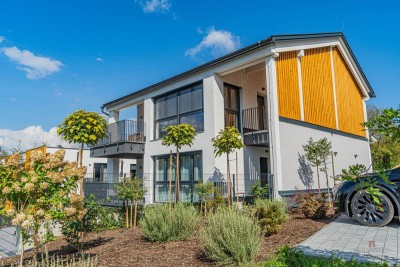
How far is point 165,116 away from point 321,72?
8.47 meters

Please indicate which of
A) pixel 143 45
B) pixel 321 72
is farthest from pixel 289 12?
pixel 143 45

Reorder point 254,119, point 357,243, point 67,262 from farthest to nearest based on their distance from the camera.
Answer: point 254,119 < point 357,243 < point 67,262

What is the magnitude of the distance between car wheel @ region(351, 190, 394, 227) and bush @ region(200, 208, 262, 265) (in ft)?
11.3

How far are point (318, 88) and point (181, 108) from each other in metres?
7.01

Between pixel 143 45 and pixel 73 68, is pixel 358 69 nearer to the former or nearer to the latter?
pixel 143 45

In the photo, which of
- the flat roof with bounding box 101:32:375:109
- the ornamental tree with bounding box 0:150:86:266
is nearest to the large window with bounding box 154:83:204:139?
the flat roof with bounding box 101:32:375:109

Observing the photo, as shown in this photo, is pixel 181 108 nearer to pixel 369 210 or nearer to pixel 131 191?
pixel 131 191

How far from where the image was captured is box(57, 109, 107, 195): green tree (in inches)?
303

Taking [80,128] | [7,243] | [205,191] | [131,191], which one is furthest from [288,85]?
[7,243]

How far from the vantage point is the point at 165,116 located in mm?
15156

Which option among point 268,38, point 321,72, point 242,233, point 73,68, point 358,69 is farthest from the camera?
point 358,69

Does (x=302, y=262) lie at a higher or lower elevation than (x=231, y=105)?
lower

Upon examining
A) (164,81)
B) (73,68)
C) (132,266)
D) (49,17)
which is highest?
(49,17)

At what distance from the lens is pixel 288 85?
12.1m
